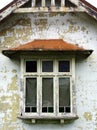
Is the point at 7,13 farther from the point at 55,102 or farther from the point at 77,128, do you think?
the point at 77,128

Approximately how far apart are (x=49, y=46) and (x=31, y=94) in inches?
66.5

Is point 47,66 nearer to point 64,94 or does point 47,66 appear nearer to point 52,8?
point 64,94

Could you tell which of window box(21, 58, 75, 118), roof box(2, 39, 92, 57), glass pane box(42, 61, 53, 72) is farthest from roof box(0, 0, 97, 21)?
glass pane box(42, 61, 53, 72)

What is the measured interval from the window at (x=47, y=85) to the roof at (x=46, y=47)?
1.47ft

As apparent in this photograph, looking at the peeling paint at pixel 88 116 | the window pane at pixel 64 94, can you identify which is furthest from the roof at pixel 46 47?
the peeling paint at pixel 88 116

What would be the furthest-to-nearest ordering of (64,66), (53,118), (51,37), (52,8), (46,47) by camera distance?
(51,37) < (64,66) < (52,8) < (46,47) < (53,118)

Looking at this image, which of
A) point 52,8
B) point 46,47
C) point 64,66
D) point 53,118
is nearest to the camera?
point 53,118

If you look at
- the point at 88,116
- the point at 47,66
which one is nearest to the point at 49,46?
the point at 47,66

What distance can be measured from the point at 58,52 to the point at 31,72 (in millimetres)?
1121

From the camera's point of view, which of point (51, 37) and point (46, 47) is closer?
point (46, 47)

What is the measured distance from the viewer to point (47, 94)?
45.5ft

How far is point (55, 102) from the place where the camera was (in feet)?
44.8

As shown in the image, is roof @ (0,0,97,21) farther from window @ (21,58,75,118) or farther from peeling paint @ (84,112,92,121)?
peeling paint @ (84,112,92,121)

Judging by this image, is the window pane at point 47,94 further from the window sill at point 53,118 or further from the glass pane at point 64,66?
the glass pane at point 64,66
